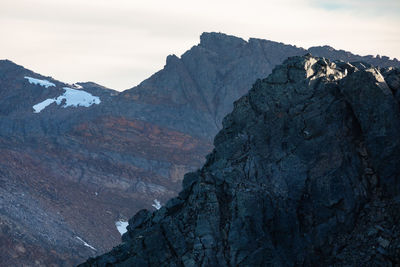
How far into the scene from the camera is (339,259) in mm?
41938

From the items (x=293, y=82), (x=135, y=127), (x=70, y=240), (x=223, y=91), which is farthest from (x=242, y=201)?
(x=223, y=91)

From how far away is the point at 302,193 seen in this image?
44.6 m

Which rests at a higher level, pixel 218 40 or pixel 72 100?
pixel 218 40

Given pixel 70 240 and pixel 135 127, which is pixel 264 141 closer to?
pixel 70 240

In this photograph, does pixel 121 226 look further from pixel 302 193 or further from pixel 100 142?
pixel 302 193

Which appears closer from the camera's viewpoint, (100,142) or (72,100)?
(100,142)

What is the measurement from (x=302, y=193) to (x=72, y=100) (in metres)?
124

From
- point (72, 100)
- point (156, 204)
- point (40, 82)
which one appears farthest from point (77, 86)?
point (156, 204)

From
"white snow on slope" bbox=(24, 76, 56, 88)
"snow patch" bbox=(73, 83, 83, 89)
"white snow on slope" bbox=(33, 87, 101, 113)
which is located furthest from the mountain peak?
"white snow on slope" bbox=(24, 76, 56, 88)

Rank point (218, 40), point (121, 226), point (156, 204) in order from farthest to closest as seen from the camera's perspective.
Result: point (218, 40)
point (156, 204)
point (121, 226)

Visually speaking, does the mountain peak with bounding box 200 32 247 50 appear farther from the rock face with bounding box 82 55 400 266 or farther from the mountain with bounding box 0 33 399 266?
the rock face with bounding box 82 55 400 266

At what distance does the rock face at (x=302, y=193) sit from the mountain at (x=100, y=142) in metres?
53.2

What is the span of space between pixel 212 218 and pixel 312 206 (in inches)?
269

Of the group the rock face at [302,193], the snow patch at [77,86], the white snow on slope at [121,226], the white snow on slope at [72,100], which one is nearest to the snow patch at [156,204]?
the white snow on slope at [121,226]
